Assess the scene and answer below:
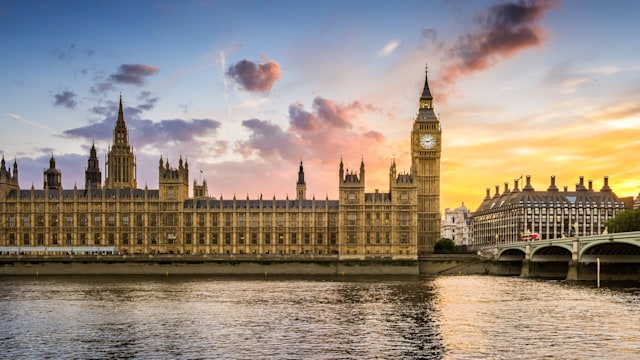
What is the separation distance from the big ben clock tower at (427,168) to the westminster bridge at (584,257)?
938 inches

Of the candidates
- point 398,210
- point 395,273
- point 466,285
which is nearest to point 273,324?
point 466,285

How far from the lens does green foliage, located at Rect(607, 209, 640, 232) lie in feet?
498

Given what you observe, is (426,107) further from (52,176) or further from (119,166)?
(52,176)

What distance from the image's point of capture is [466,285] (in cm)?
11231

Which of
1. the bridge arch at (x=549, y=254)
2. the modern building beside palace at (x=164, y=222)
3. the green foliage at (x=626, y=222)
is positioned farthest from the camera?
the modern building beside palace at (x=164, y=222)

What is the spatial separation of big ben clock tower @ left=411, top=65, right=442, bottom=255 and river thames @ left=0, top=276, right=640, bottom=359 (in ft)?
226

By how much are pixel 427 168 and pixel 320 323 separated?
119494 mm

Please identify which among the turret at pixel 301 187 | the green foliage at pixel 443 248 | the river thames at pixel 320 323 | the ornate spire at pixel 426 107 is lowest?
the river thames at pixel 320 323

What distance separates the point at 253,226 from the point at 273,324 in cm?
9888

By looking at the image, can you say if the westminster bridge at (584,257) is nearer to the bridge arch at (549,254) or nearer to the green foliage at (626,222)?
the bridge arch at (549,254)

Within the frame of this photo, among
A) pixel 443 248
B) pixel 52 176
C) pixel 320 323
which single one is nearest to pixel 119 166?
pixel 52 176

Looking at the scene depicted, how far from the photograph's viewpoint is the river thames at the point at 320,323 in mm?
51719

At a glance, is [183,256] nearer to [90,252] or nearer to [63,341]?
[90,252]

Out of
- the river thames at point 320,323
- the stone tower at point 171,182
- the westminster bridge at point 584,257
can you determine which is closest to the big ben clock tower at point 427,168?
the westminster bridge at point 584,257
